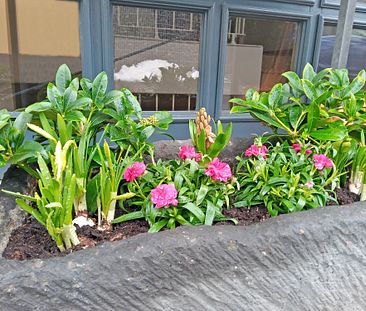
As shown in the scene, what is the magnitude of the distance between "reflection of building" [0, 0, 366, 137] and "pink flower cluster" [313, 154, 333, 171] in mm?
1158

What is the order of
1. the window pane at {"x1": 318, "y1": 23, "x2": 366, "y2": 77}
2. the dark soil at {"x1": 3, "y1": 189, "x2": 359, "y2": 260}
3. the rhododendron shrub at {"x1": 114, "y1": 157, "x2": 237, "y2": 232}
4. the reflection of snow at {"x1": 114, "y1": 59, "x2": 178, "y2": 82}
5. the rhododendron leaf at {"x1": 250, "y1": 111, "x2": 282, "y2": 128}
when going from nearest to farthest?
1. the dark soil at {"x1": 3, "y1": 189, "x2": 359, "y2": 260}
2. the rhododendron shrub at {"x1": 114, "y1": 157, "x2": 237, "y2": 232}
3. the rhododendron leaf at {"x1": 250, "y1": 111, "x2": 282, "y2": 128}
4. the reflection of snow at {"x1": 114, "y1": 59, "x2": 178, "y2": 82}
5. the window pane at {"x1": 318, "y1": 23, "x2": 366, "y2": 77}

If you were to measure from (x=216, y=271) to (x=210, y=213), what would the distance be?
0.19 m

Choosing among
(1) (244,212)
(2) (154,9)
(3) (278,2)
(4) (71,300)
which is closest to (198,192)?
(1) (244,212)

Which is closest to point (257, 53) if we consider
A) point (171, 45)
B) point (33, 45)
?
point (171, 45)

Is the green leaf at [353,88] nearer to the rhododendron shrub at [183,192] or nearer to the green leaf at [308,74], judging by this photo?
the green leaf at [308,74]

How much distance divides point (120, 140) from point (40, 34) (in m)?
1.24

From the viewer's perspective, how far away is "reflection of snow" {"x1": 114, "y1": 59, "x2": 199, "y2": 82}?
2.06 metres

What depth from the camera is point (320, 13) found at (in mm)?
2217

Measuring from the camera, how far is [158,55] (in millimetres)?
2107

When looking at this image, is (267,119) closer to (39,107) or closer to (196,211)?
(196,211)

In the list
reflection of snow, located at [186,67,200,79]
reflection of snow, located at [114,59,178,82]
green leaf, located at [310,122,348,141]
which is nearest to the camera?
green leaf, located at [310,122,348,141]

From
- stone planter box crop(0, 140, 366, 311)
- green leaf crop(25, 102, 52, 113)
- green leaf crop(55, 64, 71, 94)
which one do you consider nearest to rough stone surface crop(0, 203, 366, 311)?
stone planter box crop(0, 140, 366, 311)

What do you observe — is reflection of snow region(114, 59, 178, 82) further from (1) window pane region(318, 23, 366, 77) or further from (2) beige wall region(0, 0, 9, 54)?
(1) window pane region(318, 23, 366, 77)

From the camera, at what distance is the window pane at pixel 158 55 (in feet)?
6.42
